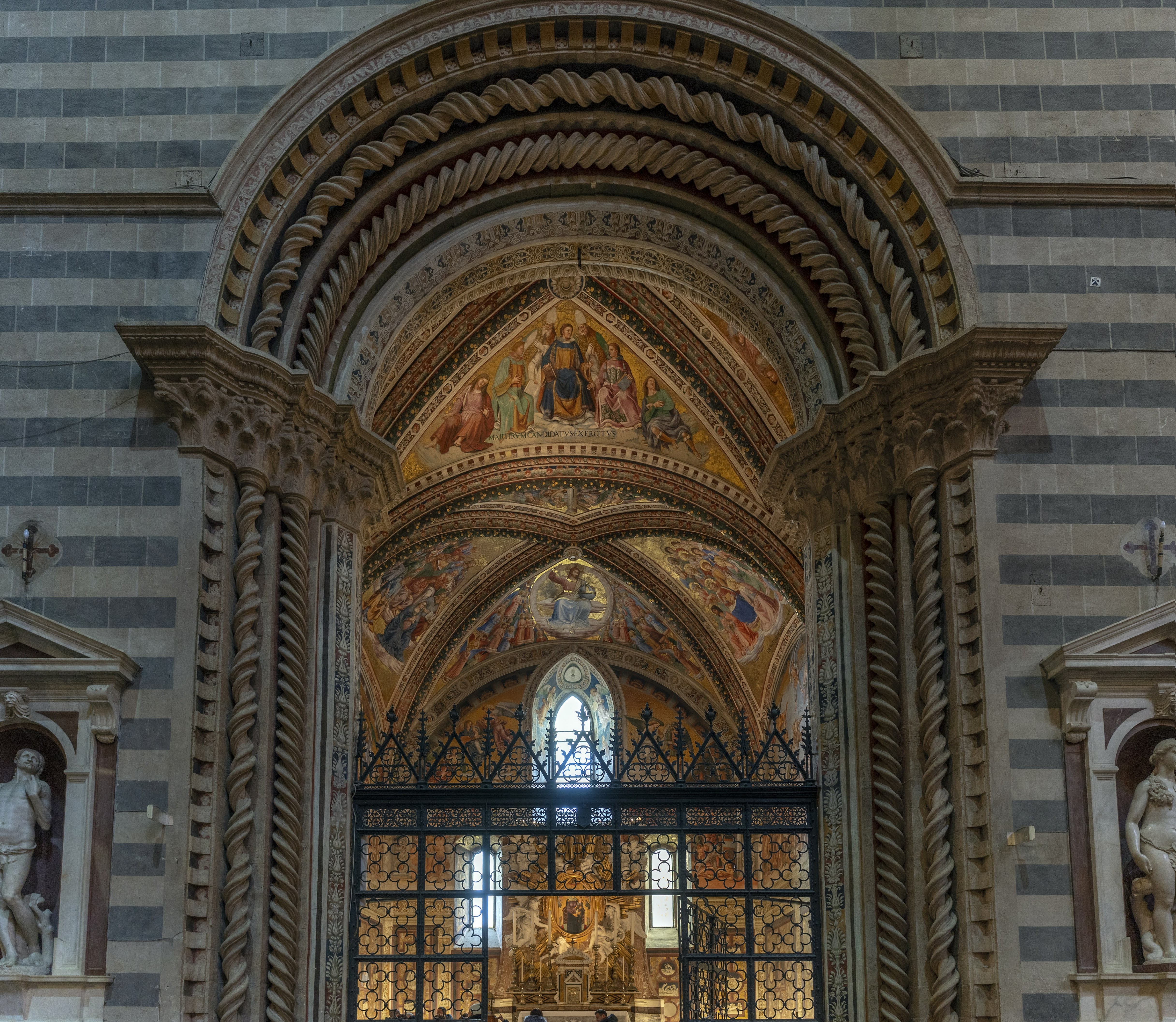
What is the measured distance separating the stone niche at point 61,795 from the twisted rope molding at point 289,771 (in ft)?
3.50

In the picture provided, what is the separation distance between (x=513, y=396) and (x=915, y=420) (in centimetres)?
759

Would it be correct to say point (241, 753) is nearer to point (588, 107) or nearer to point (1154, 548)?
point (588, 107)

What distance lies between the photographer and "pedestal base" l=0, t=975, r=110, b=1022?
9.62 m

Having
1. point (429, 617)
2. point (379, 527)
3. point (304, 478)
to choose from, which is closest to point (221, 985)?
point (304, 478)

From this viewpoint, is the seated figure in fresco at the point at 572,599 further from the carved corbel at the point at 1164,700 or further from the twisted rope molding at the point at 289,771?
the carved corbel at the point at 1164,700

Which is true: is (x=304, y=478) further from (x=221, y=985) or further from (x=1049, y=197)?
(x=1049, y=197)

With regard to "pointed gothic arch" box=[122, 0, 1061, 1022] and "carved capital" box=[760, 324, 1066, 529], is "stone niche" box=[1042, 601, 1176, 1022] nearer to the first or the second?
"pointed gothic arch" box=[122, 0, 1061, 1022]

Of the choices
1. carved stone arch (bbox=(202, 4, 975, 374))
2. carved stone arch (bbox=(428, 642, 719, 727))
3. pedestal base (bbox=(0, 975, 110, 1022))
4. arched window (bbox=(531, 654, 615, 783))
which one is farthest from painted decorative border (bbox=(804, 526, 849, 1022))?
arched window (bbox=(531, 654, 615, 783))

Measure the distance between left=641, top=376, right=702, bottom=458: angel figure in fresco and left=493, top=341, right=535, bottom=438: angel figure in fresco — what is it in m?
1.32

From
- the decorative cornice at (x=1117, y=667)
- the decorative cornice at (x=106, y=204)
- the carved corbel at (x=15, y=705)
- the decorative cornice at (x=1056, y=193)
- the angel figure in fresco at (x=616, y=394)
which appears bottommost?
the carved corbel at (x=15, y=705)

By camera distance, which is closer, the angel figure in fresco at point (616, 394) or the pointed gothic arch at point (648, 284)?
the pointed gothic arch at point (648, 284)

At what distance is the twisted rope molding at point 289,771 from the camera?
10289mm

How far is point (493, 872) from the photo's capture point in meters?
11.6

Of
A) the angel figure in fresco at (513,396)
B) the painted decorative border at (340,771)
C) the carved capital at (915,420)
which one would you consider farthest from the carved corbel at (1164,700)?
the angel figure in fresco at (513,396)
